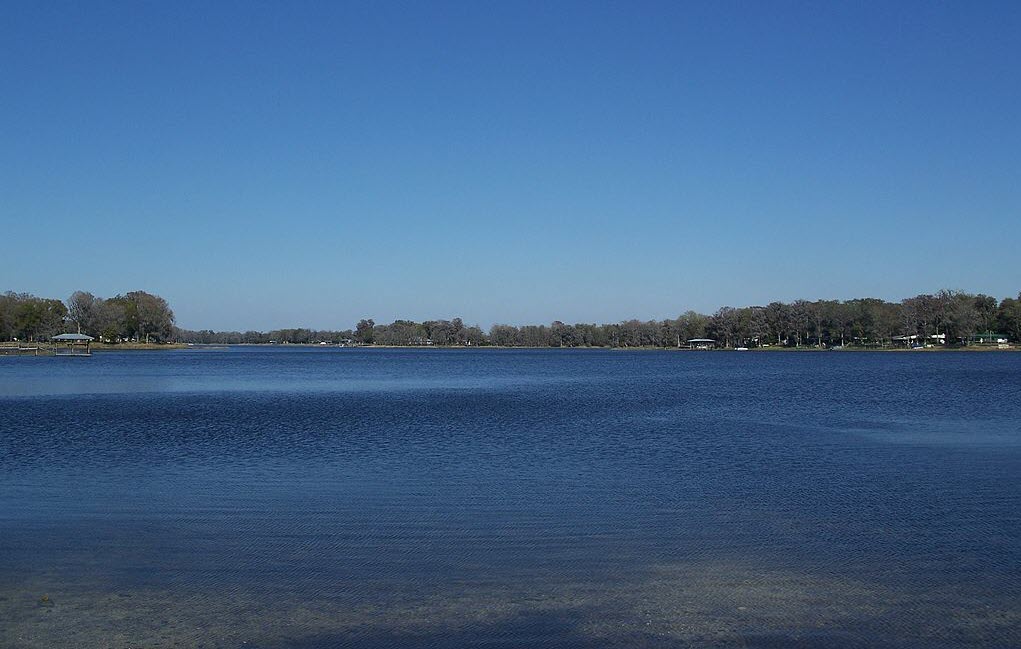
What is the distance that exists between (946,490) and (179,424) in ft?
69.9

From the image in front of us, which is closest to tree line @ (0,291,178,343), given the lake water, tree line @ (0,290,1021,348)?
tree line @ (0,290,1021,348)

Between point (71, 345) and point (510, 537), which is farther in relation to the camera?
point (71, 345)

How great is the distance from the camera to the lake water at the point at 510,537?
287 inches

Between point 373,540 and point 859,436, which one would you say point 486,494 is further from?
point 859,436

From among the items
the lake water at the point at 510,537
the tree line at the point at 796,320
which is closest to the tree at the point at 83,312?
the tree line at the point at 796,320

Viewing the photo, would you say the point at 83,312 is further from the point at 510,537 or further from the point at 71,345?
the point at 510,537

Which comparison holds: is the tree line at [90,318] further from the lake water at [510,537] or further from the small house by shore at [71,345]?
the lake water at [510,537]

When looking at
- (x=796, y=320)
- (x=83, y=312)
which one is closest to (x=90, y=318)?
(x=83, y=312)

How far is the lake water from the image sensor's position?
23.9 feet

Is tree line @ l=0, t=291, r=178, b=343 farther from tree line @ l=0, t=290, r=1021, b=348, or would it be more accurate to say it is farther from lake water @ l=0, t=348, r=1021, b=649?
lake water @ l=0, t=348, r=1021, b=649

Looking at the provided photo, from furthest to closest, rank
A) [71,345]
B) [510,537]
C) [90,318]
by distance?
[90,318] < [71,345] < [510,537]

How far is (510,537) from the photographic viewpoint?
10.6m

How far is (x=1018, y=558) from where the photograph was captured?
9.59 m

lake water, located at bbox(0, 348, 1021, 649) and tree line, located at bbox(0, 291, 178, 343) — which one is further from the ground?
tree line, located at bbox(0, 291, 178, 343)
